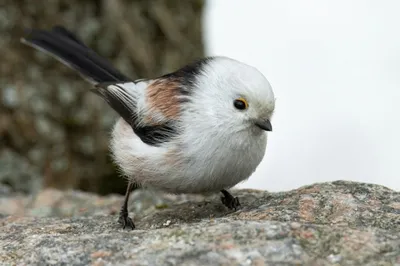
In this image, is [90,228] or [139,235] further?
[90,228]

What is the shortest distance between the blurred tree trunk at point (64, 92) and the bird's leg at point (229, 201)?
2.71 m

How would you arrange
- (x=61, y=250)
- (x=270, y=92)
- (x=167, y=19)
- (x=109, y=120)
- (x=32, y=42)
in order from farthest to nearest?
(x=167, y=19) < (x=109, y=120) < (x=32, y=42) < (x=270, y=92) < (x=61, y=250)

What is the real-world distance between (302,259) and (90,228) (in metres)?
1.70

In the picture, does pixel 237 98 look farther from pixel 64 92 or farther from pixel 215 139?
pixel 64 92

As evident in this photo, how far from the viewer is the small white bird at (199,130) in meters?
3.50

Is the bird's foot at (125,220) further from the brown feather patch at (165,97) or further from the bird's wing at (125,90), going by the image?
the brown feather patch at (165,97)

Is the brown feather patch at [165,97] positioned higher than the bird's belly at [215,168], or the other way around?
the brown feather patch at [165,97]

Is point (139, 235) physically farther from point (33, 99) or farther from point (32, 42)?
point (33, 99)

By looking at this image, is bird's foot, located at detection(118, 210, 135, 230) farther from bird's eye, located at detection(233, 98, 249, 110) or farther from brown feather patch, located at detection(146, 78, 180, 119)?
bird's eye, located at detection(233, 98, 249, 110)

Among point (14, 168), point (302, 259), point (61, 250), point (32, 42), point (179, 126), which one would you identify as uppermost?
point (32, 42)

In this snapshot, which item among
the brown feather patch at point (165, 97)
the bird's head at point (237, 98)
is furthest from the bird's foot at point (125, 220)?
the bird's head at point (237, 98)

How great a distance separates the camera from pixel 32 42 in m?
5.12

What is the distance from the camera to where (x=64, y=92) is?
6.43 metres

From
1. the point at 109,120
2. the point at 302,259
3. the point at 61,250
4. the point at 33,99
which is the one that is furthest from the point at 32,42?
the point at 302,259
